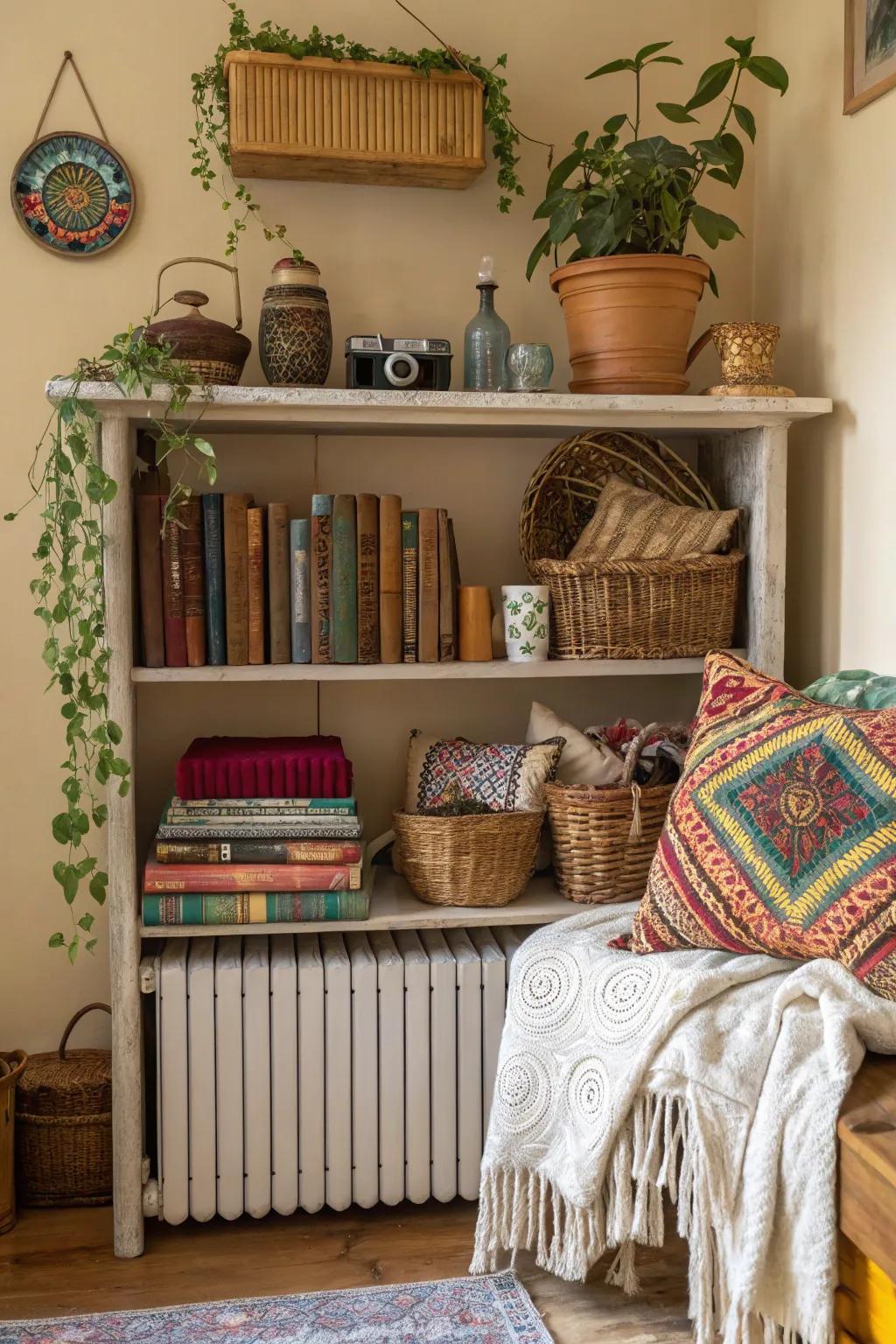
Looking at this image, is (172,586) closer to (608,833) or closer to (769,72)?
(608,833)

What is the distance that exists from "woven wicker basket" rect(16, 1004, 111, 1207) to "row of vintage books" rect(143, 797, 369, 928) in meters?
0.42

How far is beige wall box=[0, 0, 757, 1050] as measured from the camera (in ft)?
7.29

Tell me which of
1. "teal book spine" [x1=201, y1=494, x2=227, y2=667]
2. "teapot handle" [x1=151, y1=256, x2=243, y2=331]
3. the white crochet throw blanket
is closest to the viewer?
the white crochet throw blanket

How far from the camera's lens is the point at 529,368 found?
2.09m

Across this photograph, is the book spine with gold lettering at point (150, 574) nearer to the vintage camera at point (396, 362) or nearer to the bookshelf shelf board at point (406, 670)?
the bookshelf shelf board at point (406, 670)

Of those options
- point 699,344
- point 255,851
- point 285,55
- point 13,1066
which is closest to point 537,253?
point 699,344

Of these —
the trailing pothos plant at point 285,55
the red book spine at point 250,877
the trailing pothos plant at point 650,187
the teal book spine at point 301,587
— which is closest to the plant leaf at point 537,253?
the trailing pothos plant at point 650,187

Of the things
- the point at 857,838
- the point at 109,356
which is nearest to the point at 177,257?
the point at 109,356

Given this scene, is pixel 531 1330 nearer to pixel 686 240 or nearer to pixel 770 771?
pixel 770 771

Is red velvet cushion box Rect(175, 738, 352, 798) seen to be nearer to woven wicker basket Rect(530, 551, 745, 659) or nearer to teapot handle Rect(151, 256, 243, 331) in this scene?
woven wicker basket Rect(530, 551, 745, 659)

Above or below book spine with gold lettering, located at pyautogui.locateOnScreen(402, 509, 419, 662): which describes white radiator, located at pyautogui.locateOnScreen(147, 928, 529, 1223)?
below

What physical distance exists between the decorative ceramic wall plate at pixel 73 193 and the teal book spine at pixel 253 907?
1164 mm

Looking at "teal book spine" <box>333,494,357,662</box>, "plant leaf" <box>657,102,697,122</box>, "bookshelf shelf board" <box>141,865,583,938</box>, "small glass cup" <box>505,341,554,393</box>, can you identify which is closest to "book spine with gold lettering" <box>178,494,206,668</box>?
"teal book spine" <box>333,494,357,662</box>

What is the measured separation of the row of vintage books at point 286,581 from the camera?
79.8 inches
